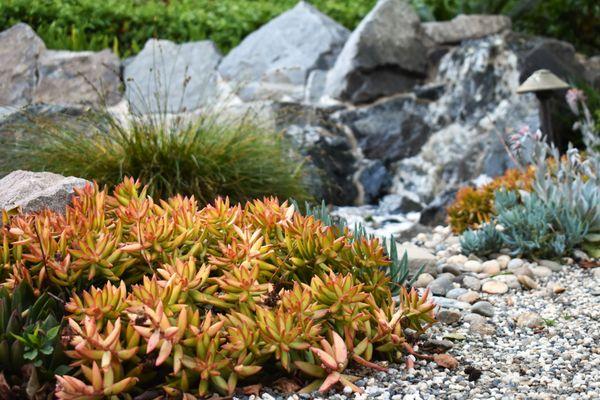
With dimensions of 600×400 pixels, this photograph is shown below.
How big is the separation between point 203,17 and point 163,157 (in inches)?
164

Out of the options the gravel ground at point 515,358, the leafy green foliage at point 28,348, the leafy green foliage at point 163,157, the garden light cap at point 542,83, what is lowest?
the gravel ground at point 515,358

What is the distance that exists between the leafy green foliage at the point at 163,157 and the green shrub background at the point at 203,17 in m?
2.47

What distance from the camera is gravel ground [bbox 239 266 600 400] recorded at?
2.48m

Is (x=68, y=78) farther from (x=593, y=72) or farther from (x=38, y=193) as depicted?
(x=593, y=72)

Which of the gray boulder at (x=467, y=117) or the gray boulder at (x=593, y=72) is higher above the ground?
the gray boulder at (x=593, y=72)

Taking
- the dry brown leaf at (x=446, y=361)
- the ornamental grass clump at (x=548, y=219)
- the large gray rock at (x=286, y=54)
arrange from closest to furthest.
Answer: the dry brown leaf at (x=446, y=361)
the ornamental grass clump at (x=548, y=219)
the large gray rock at (x=286, y=54)

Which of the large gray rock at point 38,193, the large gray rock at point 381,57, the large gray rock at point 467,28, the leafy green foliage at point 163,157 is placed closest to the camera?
the large gray rock at point 38,193

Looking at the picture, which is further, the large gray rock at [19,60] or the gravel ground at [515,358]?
the large gray rock at [19,60]

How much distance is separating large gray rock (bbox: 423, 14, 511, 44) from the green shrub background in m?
0.54

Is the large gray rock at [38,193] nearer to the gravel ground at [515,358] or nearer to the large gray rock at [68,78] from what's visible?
the gravel ground at [515,358]

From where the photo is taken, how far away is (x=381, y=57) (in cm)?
789

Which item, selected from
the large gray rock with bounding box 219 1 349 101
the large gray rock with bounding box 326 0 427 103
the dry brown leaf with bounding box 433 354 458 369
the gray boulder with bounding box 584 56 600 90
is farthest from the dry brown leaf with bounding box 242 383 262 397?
the gray boulder with bounding box 584 56 600 90

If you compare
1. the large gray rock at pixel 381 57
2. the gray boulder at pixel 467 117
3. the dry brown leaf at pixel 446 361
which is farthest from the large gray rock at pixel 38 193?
the large gray rock at pixel 381 57

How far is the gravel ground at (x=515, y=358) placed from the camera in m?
2.48
